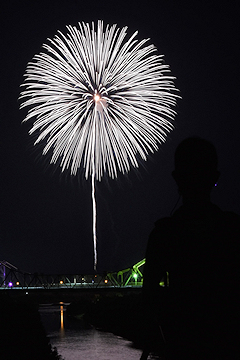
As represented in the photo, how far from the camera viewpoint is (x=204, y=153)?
288 cm

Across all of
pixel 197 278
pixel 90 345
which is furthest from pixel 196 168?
Answer: pixel 90 345

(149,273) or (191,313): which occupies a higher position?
(149,273)

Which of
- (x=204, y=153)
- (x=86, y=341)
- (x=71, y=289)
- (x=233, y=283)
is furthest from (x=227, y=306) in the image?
(x=71, y=289)

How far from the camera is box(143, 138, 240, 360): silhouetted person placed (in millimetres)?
2572

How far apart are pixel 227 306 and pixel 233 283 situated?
14 centimetres

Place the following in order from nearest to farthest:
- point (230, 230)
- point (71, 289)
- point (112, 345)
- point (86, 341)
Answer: point (230, 230) → point (112, 345) → point (86, 341) → point (71, 289)

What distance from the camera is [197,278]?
8.75ft

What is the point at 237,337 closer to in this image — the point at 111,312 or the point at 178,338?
the point at 178,338

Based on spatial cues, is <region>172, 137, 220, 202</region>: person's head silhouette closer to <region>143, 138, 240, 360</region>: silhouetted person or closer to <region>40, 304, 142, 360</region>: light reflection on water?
Answer: <region>143, 138, 240, 360</region>: silhouetted person

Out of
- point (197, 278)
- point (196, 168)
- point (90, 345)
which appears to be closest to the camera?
point (197, 278)

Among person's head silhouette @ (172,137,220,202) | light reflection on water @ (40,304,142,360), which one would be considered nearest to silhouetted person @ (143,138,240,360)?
person's head silhouette @ (172,137,220,202)

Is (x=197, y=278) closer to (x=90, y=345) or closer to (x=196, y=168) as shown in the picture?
(x=196, y=168)

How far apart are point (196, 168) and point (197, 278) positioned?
27.6 inches

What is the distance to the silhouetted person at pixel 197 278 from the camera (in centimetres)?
257
